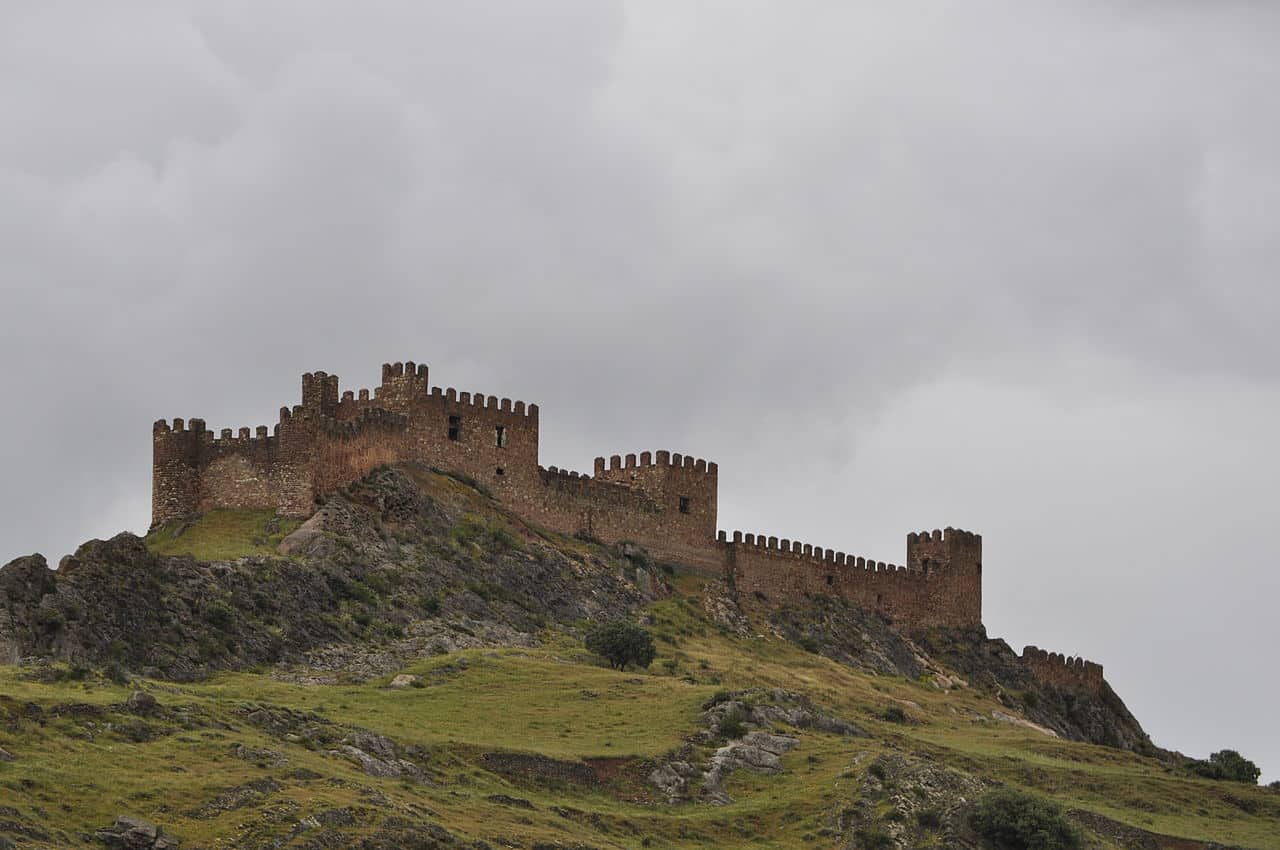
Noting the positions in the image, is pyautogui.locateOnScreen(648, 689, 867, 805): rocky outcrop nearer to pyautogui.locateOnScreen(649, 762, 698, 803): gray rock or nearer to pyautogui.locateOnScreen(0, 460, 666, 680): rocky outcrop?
pyautogui.locateOnScreen(649, 762, 698, 803): gray rock

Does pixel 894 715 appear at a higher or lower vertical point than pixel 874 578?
→ lower

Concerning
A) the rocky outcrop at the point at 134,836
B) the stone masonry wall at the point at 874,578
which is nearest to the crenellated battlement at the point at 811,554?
the stone masonry wall at the point at 874,578

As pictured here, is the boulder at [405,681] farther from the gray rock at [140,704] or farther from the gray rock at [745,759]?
the gray rock at [140,704]

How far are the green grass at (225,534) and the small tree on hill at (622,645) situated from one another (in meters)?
13.1

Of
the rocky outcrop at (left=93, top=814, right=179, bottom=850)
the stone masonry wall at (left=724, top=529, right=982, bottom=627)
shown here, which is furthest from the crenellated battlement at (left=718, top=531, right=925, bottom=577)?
the rocky outcrop at (left=93, top=814, right=179, bottom=850)

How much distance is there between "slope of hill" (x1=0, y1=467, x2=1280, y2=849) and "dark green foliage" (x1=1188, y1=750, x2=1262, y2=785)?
196 cm

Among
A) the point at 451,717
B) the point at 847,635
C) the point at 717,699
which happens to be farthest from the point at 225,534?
the point at 847,635

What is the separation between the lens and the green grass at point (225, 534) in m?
85.5

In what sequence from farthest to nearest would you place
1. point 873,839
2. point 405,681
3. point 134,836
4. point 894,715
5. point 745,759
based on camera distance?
point 894,715, point 405,681, point 745,759, point 873,839, point 134,836

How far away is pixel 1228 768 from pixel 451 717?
37560mm

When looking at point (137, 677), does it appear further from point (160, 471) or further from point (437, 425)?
point (437, 425)

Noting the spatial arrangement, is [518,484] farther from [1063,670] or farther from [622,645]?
[1063,670]

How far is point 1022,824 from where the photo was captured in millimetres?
69312

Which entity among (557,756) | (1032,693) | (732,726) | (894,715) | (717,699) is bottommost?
(557,756)
